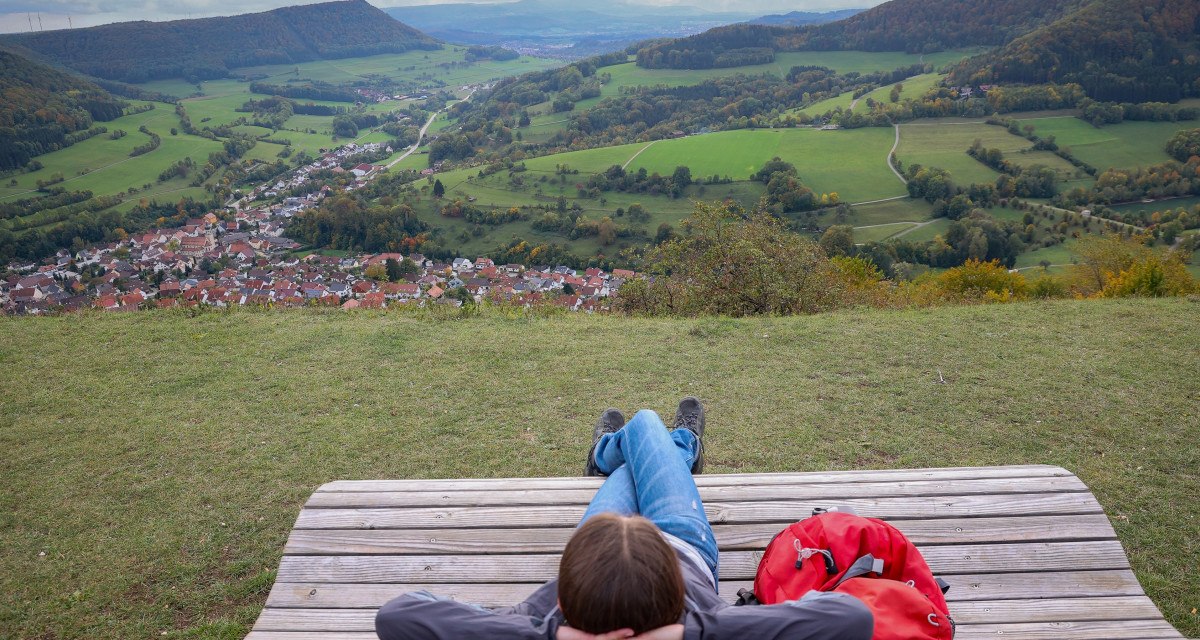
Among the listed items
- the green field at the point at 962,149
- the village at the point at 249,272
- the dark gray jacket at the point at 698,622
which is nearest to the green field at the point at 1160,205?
the green field at the point at 962,149

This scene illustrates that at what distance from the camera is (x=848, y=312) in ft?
27.5

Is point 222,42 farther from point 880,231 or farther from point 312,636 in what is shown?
point 312,636

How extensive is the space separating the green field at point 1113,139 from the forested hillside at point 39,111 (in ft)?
282

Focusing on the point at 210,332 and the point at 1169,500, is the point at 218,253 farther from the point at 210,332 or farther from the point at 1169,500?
the point at 1169,500

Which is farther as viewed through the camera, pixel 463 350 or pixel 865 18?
pixel 865 18

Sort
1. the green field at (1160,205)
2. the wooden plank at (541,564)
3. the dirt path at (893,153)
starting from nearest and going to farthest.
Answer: the wooden plank at (541,564) < the green field at (1160,205) < the dirt path at (893,153)

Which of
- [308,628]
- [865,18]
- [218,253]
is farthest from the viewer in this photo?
[865,18]

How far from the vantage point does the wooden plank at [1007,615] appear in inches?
90.4

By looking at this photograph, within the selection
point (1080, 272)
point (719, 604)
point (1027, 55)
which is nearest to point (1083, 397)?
point (719, 604)

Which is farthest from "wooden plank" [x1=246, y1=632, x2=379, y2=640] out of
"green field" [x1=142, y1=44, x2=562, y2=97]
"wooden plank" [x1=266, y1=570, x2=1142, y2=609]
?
"green field" [x1=142, y1=44, x2=562, y2=97]

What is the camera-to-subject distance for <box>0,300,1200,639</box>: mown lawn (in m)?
3.96

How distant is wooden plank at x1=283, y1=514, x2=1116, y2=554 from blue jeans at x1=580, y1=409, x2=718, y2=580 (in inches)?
10.3

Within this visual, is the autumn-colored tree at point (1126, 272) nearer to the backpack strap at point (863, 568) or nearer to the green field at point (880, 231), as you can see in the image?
the backpack strap at point (863, 568)

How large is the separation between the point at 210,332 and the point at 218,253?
109 ft
